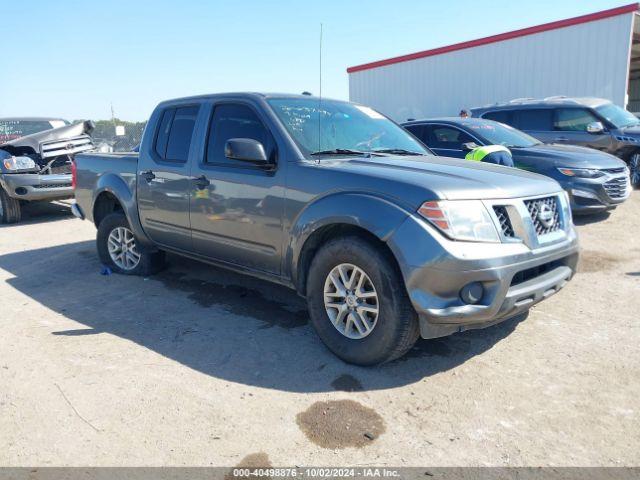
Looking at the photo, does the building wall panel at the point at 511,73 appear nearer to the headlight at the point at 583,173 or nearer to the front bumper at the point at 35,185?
the headlight at the point at 583,173

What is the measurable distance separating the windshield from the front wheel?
0.64 metres

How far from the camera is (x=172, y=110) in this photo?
190 inches

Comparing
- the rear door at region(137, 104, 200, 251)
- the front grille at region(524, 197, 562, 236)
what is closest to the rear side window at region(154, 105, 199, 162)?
the rear door at region(137, 104, 200, 251)

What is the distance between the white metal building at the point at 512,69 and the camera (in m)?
13.7

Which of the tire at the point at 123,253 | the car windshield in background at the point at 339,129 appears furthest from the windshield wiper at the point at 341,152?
the tire at the point at 123,253

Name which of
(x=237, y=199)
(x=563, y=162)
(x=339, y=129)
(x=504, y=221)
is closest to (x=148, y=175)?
(x=237, y=199)

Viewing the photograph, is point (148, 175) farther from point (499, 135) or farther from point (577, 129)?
point (577, 129)

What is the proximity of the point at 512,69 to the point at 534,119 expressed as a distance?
22.1 ft

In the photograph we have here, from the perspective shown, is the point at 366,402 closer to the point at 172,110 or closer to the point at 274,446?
the point at 274,446

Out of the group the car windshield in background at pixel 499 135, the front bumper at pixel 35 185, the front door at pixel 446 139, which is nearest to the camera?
the car windshield in background at pixel 499 135

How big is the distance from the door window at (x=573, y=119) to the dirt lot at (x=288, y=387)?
578 centimetres

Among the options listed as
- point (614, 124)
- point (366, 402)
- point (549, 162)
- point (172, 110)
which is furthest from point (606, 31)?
point (366, 402)

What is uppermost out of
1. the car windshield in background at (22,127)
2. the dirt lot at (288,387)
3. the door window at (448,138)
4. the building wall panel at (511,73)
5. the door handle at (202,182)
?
the building wall panel at (511,73)

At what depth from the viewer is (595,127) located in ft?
30.3
